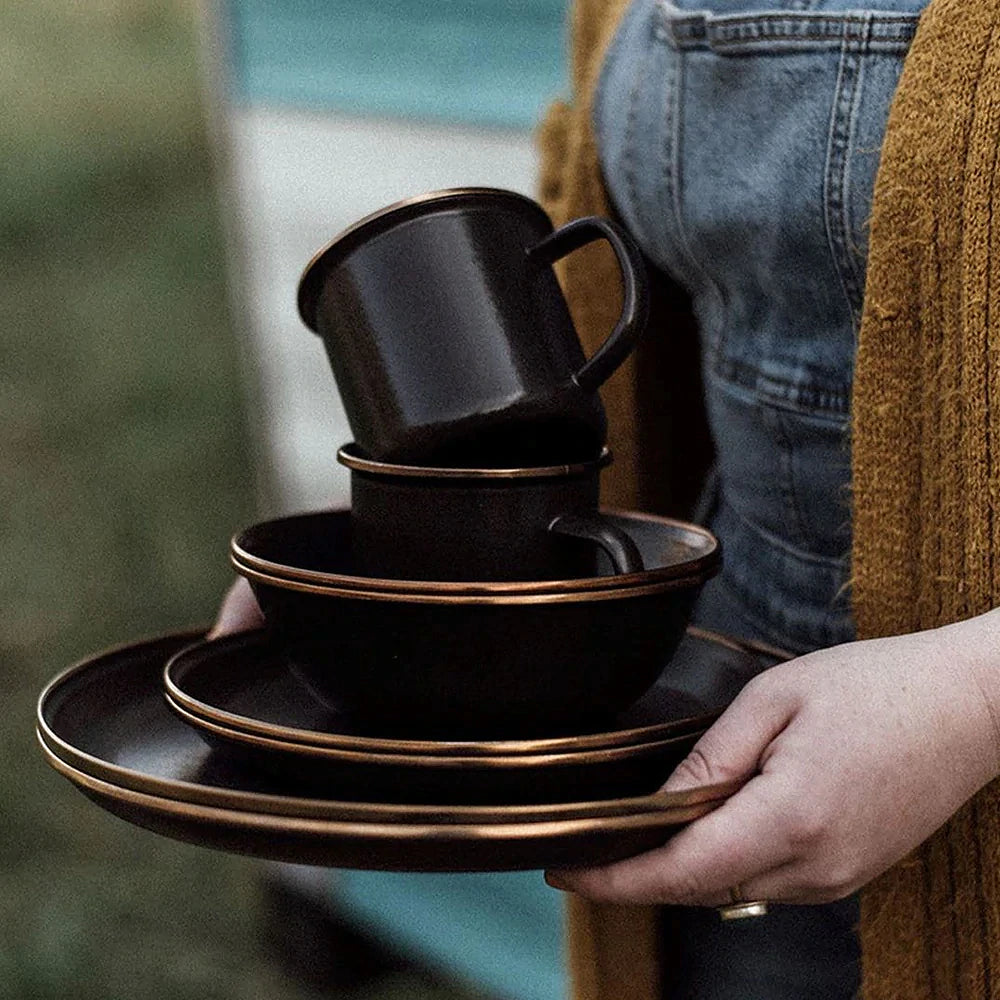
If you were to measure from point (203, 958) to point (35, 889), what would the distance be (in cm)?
35

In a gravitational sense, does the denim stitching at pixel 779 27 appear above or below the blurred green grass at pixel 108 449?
above

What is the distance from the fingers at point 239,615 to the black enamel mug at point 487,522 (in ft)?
0.64

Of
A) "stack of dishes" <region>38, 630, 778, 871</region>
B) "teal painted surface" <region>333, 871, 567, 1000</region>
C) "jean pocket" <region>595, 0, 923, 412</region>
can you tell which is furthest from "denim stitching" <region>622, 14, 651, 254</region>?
"teal painted surface" <region>333, 871, 567, 1000</region>

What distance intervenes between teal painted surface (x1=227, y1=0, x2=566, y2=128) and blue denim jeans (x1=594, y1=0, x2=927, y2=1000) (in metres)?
0.89

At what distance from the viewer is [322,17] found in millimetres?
2297

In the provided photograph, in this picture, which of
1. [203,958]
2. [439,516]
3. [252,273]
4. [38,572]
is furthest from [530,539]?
[38,572]

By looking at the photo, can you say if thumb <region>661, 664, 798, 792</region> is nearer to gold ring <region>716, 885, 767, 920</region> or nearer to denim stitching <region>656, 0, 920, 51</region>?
gold ring <region>716, 885, 767, 920</region>

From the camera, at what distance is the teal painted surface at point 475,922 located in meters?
2.28

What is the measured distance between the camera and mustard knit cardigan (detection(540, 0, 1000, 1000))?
81 cm

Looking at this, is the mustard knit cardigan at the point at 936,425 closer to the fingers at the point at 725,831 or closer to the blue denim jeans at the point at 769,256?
the blue denim jeans at the point at 769,256

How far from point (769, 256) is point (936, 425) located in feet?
0.46

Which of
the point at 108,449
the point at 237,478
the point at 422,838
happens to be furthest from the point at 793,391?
the point at 108,449

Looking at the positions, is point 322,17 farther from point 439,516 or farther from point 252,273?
point 439,516

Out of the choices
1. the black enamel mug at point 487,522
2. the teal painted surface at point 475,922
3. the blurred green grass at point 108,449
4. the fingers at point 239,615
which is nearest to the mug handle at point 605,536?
the black enamel mug at point 487,522
